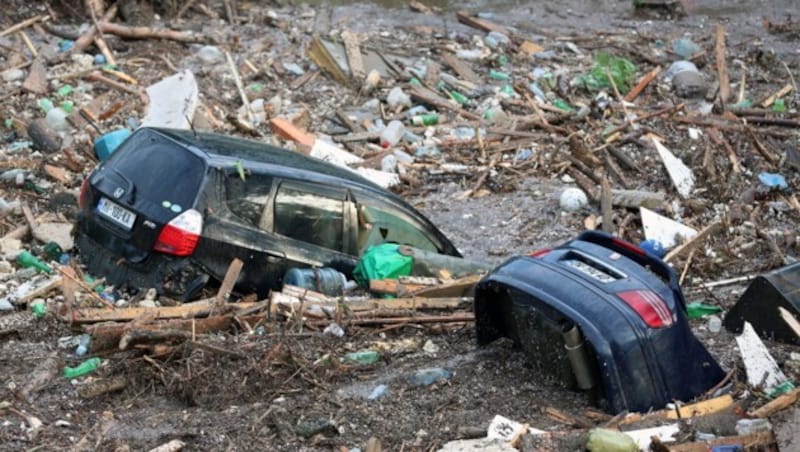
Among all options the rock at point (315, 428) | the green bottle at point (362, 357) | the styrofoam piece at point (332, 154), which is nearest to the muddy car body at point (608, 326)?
the green bottle at point (362, 357)

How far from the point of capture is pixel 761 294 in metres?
7.58

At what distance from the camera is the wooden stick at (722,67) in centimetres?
1717

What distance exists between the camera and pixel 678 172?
14.2 metres

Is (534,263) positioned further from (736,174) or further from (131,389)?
(736,174)

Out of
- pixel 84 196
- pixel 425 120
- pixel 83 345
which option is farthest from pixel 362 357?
pixel 425 120

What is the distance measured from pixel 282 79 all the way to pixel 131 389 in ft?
32.9

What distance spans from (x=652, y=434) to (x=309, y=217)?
430 centimetres

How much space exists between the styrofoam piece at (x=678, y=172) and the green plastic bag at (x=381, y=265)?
5.06m

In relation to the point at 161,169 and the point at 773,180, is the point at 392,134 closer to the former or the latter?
the point at 773,180

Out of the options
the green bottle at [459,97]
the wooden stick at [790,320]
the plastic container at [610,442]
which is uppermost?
the wooden stick at [790,320]

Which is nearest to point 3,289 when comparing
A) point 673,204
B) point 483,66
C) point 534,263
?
point 534,263

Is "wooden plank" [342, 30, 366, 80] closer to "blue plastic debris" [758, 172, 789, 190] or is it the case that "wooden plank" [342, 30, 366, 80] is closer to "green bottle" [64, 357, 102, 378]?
"blue plastic debris" [758, 172, 789, 190]

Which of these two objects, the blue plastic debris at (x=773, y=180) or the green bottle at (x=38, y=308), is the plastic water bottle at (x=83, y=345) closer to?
the green bottle at (x=38, y=308)

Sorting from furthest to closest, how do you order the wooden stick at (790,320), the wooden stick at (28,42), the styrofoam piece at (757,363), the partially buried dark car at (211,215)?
the wooden stick at (28,42), the partially buried dark car at (211,215), the wooden stick at (790,320), the styrofoam piece at (757,363)
